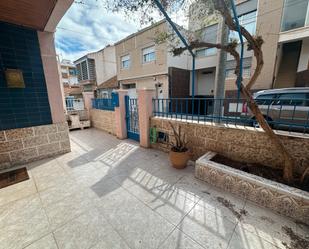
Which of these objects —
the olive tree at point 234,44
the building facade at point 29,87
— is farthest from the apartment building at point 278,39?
the building facade at point 29,87

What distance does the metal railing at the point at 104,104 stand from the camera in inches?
213

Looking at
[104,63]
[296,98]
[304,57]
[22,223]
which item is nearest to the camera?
[22,223]

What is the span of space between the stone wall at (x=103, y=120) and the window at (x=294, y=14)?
8927mm

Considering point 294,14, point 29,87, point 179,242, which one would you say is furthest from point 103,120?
point 294,14

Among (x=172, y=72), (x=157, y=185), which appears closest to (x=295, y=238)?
(x=157, y=185)

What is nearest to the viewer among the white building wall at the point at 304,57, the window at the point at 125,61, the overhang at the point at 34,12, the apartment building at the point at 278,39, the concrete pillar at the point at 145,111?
the overhang at the point at 34,12

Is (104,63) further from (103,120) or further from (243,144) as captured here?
(243,144)

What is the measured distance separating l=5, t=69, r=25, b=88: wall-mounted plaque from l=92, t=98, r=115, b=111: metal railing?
245 centimetres

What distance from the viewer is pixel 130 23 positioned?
2.80 metres

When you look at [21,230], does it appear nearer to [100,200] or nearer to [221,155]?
[100,200]

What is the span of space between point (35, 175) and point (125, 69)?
9652 mm

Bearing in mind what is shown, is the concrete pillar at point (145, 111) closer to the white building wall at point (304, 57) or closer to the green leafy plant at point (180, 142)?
the green leafy plant at point (180, 142)

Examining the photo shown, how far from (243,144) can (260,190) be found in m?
0.82

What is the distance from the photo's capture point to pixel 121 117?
473cm
